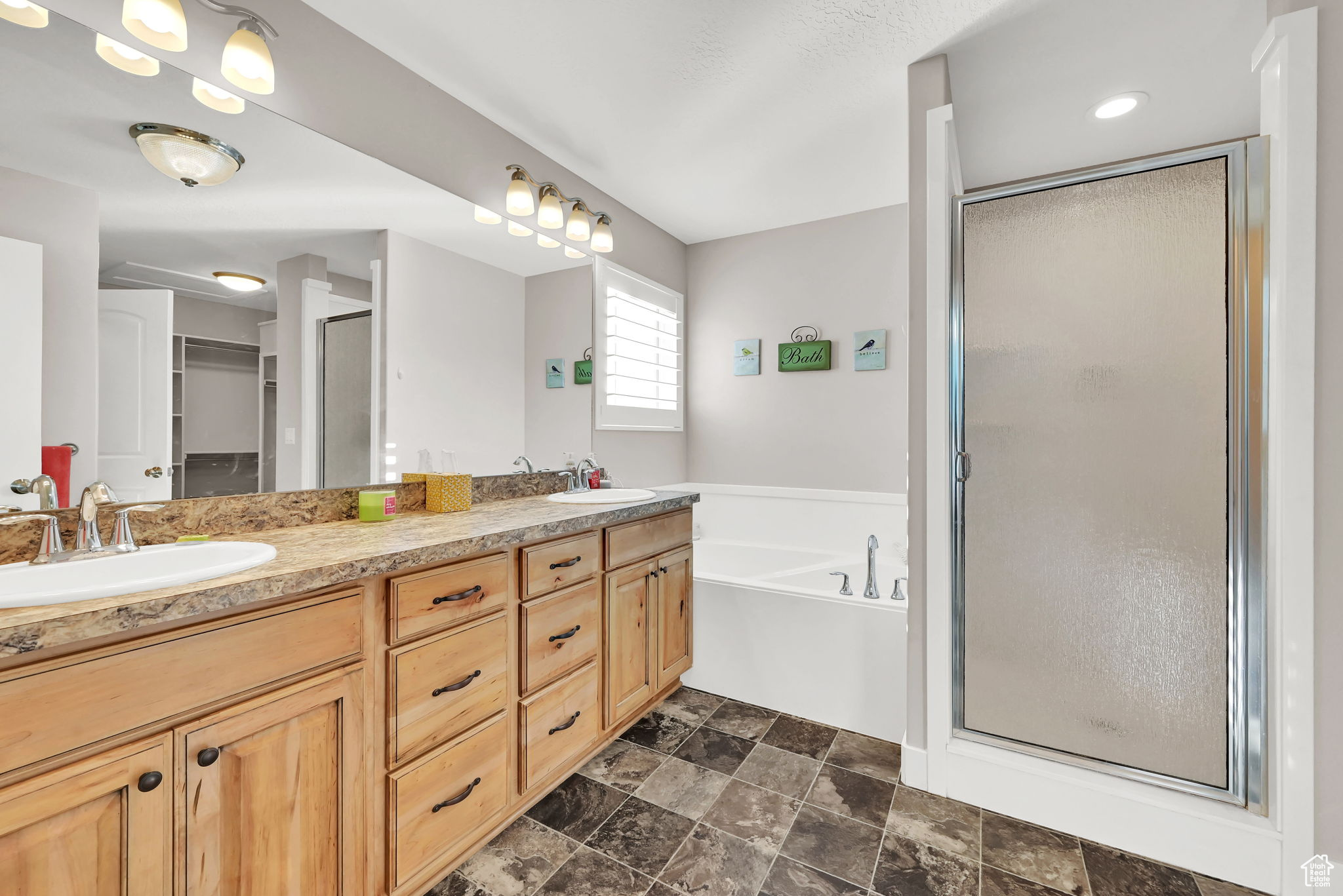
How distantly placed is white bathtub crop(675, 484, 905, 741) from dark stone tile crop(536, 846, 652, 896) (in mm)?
1057

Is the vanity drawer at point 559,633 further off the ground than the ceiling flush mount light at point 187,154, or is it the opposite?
the ceiling flush mount light at point 187,154

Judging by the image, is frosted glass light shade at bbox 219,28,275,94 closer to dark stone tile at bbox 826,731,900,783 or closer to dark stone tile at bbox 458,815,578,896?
dark stone tile at bbox 458,815,578,896

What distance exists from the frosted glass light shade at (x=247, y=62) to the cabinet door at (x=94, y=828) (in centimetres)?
155

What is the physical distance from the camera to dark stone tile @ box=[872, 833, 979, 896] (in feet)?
4.75

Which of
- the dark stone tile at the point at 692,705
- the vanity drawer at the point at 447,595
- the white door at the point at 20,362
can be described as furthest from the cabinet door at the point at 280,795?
the dark stone tile at the point at 692,705

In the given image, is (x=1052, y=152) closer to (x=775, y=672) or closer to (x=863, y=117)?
(x=863, y=117)

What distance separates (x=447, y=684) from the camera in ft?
4.52

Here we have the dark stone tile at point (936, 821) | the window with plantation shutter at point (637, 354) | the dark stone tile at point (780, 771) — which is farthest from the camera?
the window with plantation shutter at point (637, 354)

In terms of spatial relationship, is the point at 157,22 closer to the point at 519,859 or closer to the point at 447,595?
the point at 447,595

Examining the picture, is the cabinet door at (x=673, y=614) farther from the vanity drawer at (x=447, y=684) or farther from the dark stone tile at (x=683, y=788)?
the vanity drawer at (x=447, y=684)

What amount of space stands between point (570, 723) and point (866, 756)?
42.7 inches

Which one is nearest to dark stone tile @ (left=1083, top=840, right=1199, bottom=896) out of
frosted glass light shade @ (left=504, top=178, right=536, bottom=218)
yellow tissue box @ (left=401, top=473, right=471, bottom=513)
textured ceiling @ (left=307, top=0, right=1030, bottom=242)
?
yellow tissue box @ (left=401, top=473, right=471, bottom=513)

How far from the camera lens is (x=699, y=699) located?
8.23 feet

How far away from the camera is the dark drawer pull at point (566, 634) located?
5.65 ft
